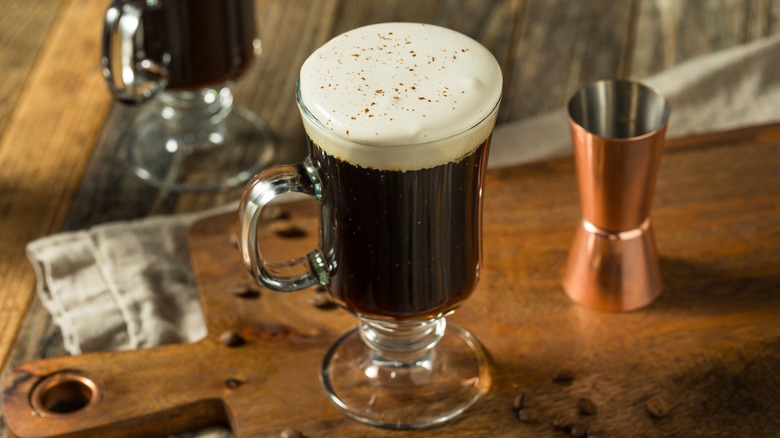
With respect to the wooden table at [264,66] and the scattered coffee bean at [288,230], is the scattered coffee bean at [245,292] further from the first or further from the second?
the wooden table at [264,66]

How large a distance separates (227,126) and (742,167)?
2.70 ft

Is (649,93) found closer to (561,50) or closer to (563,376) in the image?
(563,376)

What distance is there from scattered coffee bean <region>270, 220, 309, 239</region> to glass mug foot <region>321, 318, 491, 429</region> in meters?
0.19

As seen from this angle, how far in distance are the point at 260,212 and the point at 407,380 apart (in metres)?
0.30

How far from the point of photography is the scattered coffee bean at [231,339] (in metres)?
1.38

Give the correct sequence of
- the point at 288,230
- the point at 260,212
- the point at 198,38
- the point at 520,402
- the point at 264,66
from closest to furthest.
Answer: the point at 260,212, the point at 520,402, the point at 288,230, the point at 198,38, the point at 264,66

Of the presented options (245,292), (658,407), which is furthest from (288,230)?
(658,407)

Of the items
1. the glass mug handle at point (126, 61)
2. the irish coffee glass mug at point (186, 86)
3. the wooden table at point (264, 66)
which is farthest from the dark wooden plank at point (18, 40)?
the glass mug handle at point (126, 61)

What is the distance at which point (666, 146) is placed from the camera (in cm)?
166

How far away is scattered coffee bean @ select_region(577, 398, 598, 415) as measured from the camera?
4.21 feet

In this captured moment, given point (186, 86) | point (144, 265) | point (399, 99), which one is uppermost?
point (399, 99)

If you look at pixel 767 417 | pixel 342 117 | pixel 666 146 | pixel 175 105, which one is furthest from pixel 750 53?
pixel 342 117

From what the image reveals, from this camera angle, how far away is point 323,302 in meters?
1.44

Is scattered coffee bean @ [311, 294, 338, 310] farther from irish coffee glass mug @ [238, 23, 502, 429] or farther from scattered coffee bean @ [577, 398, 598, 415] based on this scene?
scattered coffee bean @ [577, 398, 598, 415]
